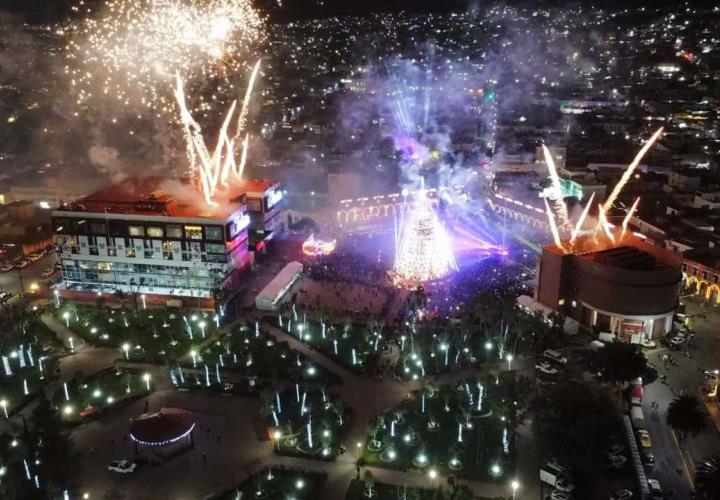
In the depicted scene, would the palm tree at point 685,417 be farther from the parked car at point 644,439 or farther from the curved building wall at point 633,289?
the curved building wall at point 633,289

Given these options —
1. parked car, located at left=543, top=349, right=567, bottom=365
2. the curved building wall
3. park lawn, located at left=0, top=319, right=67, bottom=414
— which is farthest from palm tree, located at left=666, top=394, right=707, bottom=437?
park lawn, located at left=0, top=319, right=67, bottom=414

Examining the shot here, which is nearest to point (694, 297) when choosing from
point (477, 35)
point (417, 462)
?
point (417, 462)

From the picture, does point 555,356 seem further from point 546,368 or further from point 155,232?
point 155,232

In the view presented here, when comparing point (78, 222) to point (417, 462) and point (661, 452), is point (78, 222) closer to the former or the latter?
point (417, 462)

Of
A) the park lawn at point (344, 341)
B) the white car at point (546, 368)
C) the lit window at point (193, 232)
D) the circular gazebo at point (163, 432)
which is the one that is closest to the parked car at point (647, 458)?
the white car at point (546, 368)

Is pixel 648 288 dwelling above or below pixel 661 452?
above

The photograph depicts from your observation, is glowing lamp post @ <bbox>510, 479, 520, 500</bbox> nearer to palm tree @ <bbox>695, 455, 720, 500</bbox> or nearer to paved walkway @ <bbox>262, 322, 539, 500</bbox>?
paved walkway @ <bbox>262, 322, 539, 500</bbox>

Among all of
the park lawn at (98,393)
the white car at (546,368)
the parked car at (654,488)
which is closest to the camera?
the parked car at (654,488)
